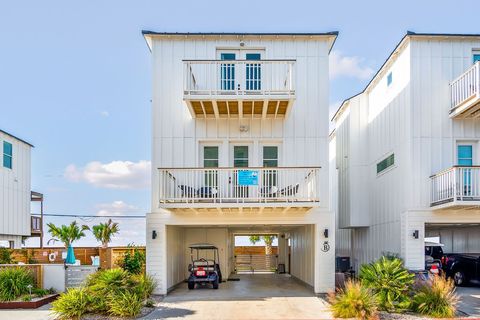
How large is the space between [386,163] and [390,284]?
664 centimetres

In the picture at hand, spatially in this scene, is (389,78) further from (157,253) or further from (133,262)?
(133,262)

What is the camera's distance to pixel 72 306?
13.3 metres

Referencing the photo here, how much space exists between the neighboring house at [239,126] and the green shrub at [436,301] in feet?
12.4

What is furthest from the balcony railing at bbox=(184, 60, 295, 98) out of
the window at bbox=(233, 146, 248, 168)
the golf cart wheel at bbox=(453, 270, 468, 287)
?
the golf cart wheel at bbox=(453, 270, 468, 287)

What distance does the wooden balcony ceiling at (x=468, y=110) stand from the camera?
16464 millimetres

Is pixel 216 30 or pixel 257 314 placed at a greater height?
pixel 216 30

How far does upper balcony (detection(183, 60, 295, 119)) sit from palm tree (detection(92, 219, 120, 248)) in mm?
10560

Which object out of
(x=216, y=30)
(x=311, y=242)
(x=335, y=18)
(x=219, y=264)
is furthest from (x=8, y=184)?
(x=335, y=18)

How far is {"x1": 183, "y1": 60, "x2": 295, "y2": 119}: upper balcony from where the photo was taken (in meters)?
17.0

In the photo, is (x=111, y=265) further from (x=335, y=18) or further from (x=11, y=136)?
(x=335, y=18)

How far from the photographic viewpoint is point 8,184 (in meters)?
24.7

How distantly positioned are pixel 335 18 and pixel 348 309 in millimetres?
9316

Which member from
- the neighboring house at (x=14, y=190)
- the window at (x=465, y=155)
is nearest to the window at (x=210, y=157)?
the window at (x=465, y=155)

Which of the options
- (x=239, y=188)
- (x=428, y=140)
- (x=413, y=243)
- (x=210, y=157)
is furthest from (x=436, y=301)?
(x=210, y=157)
